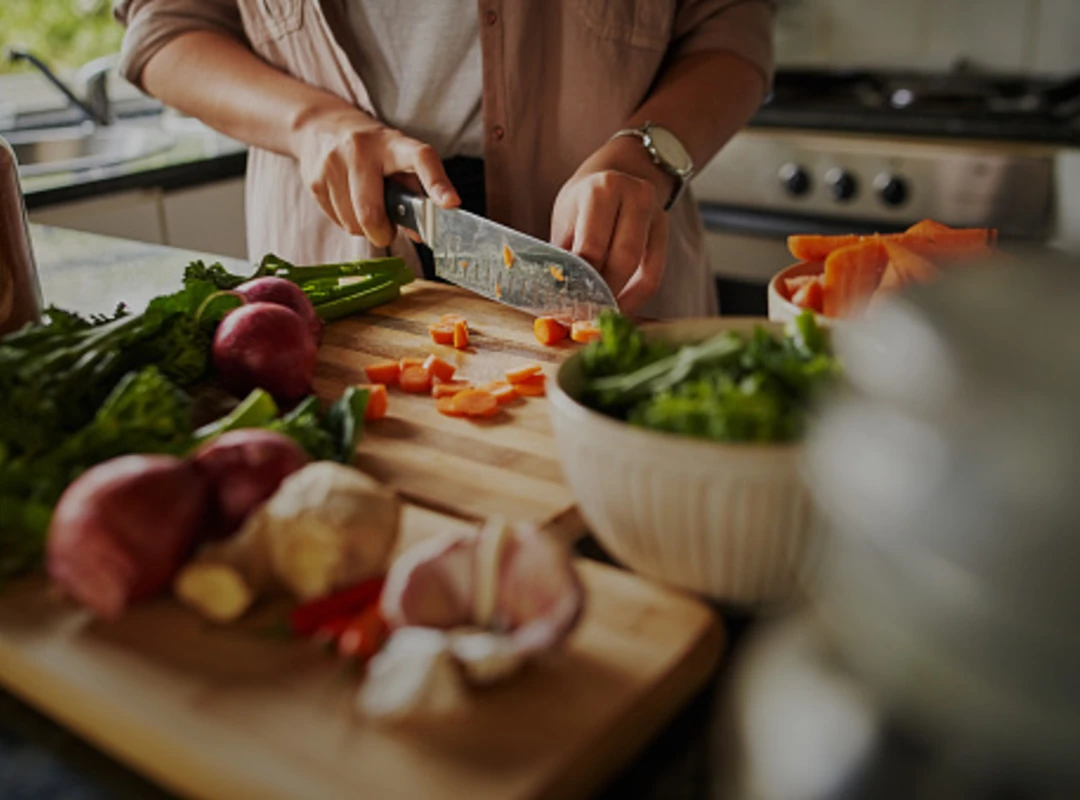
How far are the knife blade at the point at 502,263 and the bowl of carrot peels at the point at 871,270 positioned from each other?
33 cm

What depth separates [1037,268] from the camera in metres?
0.43

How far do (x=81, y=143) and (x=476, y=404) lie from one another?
2362 mm

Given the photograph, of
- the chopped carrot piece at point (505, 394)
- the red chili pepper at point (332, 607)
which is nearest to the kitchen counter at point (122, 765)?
the red chili pepper at point (332, 607)

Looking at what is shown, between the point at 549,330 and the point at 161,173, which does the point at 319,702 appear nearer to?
the point at 549,330

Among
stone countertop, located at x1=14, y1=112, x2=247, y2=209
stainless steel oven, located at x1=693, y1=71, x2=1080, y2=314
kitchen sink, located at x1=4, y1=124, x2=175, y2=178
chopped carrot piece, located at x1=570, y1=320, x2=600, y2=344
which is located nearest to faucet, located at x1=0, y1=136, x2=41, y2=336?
chopped carrot piece, located at x1=570, y1=320, x2=600, y2=344

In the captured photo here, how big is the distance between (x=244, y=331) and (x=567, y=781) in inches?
28.6

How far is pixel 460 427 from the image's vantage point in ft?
3.86

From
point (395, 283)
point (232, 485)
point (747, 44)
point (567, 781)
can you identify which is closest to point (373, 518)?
point (232, 485)

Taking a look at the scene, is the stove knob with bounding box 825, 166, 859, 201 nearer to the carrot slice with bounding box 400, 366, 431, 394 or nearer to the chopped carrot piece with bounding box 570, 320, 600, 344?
the chopped carrot piece with bounding box 570, 320, 600, 344

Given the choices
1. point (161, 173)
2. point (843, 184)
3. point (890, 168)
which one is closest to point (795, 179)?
point (843, 184)

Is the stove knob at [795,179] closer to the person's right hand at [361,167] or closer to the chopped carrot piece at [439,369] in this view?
the person's right hand at [361,167]

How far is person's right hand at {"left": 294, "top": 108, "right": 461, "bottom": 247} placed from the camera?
1.51 metres

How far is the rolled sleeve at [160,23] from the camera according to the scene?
1823 millimetres

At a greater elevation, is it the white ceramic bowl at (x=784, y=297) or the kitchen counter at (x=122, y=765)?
the white ceramic bowl at (x=784, y=297)
